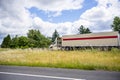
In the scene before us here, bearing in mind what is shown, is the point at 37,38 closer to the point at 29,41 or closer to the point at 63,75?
the point at 29,41

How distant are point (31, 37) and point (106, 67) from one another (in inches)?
3259

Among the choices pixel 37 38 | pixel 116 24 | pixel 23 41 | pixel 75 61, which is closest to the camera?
pixel 75 61

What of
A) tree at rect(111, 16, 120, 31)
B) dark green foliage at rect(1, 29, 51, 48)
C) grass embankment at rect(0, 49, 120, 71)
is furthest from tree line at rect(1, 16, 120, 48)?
grass embankment at rect(0, 49, 120, 71)

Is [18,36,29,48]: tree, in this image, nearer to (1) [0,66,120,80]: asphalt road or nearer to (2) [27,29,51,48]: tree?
(2) [27,29,51,48]: tree

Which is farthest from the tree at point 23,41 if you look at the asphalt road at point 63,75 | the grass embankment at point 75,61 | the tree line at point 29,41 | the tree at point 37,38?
the asphalt road at point 63,75

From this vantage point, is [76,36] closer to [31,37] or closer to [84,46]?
[84,46]

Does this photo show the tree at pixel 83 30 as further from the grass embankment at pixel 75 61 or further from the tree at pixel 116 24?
the grass embankment at pixel 75 61

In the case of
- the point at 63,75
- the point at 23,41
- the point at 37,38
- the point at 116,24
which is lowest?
the point at 63,75

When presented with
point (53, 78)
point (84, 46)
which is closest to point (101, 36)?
point (84, 46)

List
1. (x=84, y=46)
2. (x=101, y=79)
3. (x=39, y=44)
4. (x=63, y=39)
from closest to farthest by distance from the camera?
(x=101, y=79), (x=84, y=46), (x=63, y=39), (x=39, y=44)

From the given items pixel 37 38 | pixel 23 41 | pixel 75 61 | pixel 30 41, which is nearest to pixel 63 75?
pixel 75 61

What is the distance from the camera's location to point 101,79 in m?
7.72

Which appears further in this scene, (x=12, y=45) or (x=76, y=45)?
(x=12, y=45)

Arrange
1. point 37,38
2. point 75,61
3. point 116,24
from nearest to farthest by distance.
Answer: point 75,61 → point 116,24 → point 37,38
